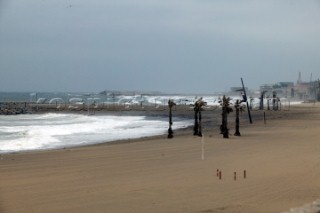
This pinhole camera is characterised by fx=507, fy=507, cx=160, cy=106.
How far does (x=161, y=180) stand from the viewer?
1208 cm

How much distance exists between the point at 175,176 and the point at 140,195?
2.57 m

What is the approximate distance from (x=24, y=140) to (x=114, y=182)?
→ 1486cm

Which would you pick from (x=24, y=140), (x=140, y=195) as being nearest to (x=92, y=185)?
A: (x=140, y=195)

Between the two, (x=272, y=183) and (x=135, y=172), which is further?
(x=135, y=172)

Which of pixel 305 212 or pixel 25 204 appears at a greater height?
pixel 305 212

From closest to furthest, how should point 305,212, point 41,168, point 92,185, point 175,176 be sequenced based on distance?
1. point 305,212
2. point 92,185
3. point 175,176
4. point 41,168

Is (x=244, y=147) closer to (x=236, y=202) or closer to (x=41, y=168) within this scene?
(x=41, y=168)

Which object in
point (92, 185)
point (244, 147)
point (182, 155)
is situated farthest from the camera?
point (244, 147)

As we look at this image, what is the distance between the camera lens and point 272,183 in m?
11.6

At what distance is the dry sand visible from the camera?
9.32 metres

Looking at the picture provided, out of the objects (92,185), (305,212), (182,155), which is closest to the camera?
(305,212)

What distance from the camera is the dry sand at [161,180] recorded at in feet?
30.6

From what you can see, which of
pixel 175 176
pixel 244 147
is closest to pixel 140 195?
pixel 175 176

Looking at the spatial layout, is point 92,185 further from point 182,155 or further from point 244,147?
point 244,147
